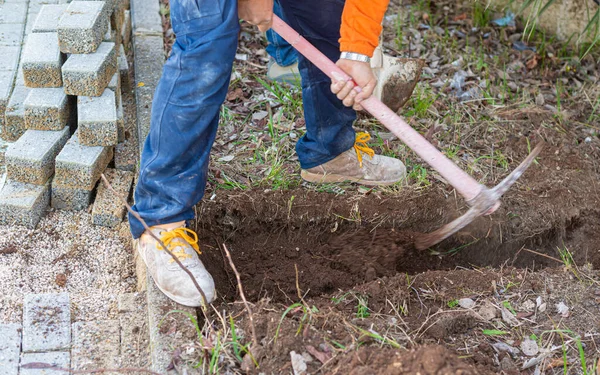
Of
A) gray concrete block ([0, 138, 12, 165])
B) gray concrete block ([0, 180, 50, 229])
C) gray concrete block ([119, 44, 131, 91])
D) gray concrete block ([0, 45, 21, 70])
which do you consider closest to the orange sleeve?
gray concrete block ([0, 180, 50, 229])

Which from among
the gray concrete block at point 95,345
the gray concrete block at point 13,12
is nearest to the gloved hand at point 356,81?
the gray concrete block at point 95,345

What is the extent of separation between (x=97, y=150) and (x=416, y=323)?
5.44 feet

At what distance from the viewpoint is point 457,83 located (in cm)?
415

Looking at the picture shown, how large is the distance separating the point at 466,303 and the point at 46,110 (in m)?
2.08

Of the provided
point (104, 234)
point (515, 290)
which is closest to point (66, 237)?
point (104, 234)

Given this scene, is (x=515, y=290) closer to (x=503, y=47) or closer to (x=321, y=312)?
(x=321, y=312)

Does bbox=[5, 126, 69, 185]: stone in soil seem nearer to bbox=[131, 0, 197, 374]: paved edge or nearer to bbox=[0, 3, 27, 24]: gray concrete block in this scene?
bbox=[131, 0, 197, 374]: paved edge

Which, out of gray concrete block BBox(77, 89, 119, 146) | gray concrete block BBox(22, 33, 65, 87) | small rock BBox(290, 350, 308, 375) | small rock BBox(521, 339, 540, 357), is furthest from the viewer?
gray concrete block BBox(22, 33, 65, 87)

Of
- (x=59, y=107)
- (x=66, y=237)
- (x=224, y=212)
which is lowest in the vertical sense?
(x=66, y=237)

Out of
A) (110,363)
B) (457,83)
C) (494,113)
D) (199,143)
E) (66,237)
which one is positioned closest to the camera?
(110,363)

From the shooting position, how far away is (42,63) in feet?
10.6

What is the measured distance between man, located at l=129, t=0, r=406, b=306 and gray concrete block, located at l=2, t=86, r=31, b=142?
106cm

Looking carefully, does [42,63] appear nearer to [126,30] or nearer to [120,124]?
[120,124]

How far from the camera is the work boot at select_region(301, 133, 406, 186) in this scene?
3.28 m
